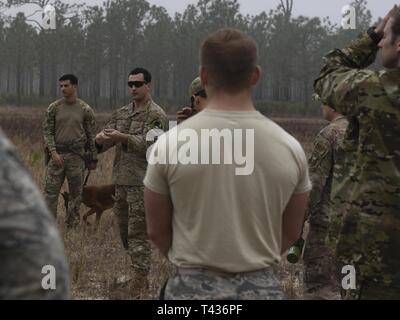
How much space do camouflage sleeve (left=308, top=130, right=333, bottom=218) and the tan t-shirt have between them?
93.4 inches

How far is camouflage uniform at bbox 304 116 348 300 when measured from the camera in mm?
4441

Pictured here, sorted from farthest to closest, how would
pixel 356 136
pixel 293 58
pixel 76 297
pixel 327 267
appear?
pixel 293 58 < pixel 76 297 < pixel 327 267 < pixel 356 136

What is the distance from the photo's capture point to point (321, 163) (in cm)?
447

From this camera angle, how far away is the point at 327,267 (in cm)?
462

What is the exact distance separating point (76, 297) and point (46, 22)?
318cm

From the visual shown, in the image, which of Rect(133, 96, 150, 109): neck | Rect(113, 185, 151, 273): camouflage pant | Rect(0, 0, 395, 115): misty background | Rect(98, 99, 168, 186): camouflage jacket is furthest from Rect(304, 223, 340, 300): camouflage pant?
Rect(0, 0, 395, 115): misty background

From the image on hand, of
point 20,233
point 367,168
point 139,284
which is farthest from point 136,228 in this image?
point 20,233

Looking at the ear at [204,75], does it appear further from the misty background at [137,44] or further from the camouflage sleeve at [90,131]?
the misty background at [137,44]

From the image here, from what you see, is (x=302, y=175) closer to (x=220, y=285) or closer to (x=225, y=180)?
(x=225, y=180)

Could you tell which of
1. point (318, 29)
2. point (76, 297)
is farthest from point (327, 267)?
point (318, 29)

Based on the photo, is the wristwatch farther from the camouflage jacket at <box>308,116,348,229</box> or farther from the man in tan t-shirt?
the camouflage jacket at <box>308,116,348,229</box>

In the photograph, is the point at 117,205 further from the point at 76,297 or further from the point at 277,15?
the point at 277,15

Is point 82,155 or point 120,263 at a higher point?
point 82,155

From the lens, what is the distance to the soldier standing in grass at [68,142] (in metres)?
7.46
